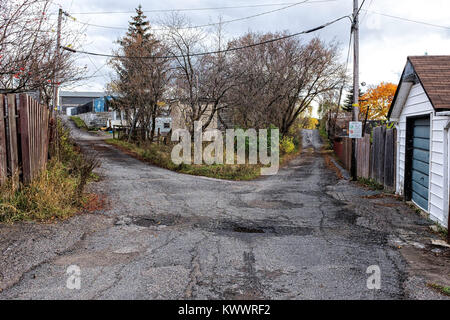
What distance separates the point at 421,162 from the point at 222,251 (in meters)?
5.86

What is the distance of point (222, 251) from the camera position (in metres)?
5.29

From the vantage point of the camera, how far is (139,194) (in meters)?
9.56

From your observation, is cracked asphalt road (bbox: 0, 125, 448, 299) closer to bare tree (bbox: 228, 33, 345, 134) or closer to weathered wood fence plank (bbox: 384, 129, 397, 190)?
weathered wood fence plank (bbox: 384, 129, 397, 190)

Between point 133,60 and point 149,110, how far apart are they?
3.19 metres

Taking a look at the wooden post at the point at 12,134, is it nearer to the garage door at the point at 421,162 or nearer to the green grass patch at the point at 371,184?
the garage door at the point at 421,162

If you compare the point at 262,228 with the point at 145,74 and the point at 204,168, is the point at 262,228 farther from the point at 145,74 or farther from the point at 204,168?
the point at 145,74

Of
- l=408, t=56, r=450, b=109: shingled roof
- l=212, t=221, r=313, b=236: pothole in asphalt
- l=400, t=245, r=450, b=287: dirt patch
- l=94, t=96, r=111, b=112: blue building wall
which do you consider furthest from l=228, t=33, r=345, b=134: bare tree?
l=94, t=96, r=111, b=112: blue building wall

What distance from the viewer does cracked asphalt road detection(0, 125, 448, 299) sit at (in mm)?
3906

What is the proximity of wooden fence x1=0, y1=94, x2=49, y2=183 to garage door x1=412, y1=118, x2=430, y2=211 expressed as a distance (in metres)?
8.24

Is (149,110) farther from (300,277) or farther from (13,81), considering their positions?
(300,277)

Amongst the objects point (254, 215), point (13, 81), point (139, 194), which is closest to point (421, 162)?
point (254, 215)
